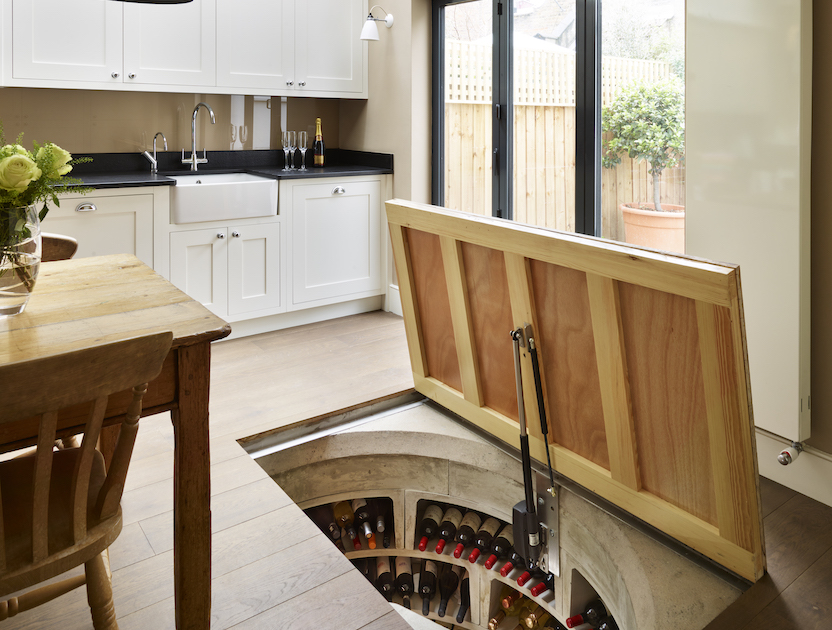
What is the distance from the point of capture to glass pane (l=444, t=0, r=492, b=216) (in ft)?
12.6

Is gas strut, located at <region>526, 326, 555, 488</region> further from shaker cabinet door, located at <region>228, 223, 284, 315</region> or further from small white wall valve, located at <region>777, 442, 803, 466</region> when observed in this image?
shaker cabinet door, located at <region>228, 223, 284, 315</region>

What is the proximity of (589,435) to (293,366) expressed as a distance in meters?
1.71

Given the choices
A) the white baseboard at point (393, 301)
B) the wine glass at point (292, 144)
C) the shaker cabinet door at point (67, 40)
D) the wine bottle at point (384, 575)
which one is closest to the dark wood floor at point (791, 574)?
the wine bottle at point (384, 575)

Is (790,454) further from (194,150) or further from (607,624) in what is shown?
(194,150)

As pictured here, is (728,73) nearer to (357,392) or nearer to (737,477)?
(737,477)

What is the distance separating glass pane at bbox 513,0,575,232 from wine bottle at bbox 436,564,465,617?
1.72 meters

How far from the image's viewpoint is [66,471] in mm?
1523

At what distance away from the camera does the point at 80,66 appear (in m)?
3.43

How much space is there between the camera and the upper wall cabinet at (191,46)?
130 inches

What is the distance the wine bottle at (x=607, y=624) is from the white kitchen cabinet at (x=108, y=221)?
2673 mm

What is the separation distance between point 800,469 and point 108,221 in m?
3.15

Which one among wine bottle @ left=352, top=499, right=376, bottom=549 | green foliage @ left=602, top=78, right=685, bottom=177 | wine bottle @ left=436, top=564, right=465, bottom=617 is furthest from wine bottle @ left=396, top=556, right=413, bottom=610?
green foliage @ left=602, top=78, right=685, bottom=177

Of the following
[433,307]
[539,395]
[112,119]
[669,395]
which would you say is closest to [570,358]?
[539,395]

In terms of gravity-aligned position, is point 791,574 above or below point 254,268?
below
